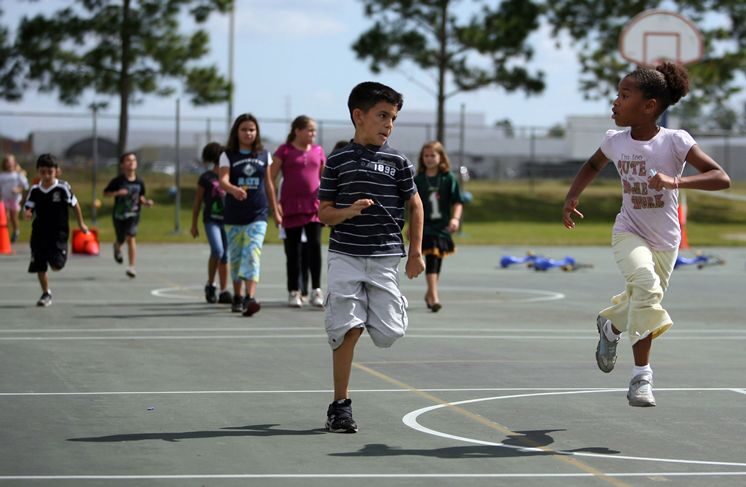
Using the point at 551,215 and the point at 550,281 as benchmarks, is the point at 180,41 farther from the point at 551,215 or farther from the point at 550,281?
the point at 550,281

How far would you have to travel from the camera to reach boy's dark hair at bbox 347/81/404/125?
318 inches

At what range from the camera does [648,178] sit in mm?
8391

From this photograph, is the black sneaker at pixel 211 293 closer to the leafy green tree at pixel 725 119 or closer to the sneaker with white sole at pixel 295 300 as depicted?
the sneaker with white sole at pixel 295 300

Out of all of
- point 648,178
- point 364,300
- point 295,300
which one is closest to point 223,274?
point 295,300

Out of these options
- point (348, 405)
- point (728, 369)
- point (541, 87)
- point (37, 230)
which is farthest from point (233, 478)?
point (541, 87)

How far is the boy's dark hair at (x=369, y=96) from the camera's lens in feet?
26.5

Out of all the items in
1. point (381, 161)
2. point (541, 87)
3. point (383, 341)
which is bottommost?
point (383, 341)

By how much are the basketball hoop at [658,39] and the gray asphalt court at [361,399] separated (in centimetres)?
1249

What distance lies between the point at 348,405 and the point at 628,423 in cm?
161

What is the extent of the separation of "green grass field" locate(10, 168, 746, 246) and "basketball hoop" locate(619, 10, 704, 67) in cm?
579

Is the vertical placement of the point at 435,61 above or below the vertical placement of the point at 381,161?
above

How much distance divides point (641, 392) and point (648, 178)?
125 centimetres

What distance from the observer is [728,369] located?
1091cm

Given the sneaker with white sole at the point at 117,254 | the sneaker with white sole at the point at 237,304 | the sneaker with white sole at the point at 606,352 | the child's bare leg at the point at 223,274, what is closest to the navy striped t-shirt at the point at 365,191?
the sneaker with white sole at the point at 606,352
